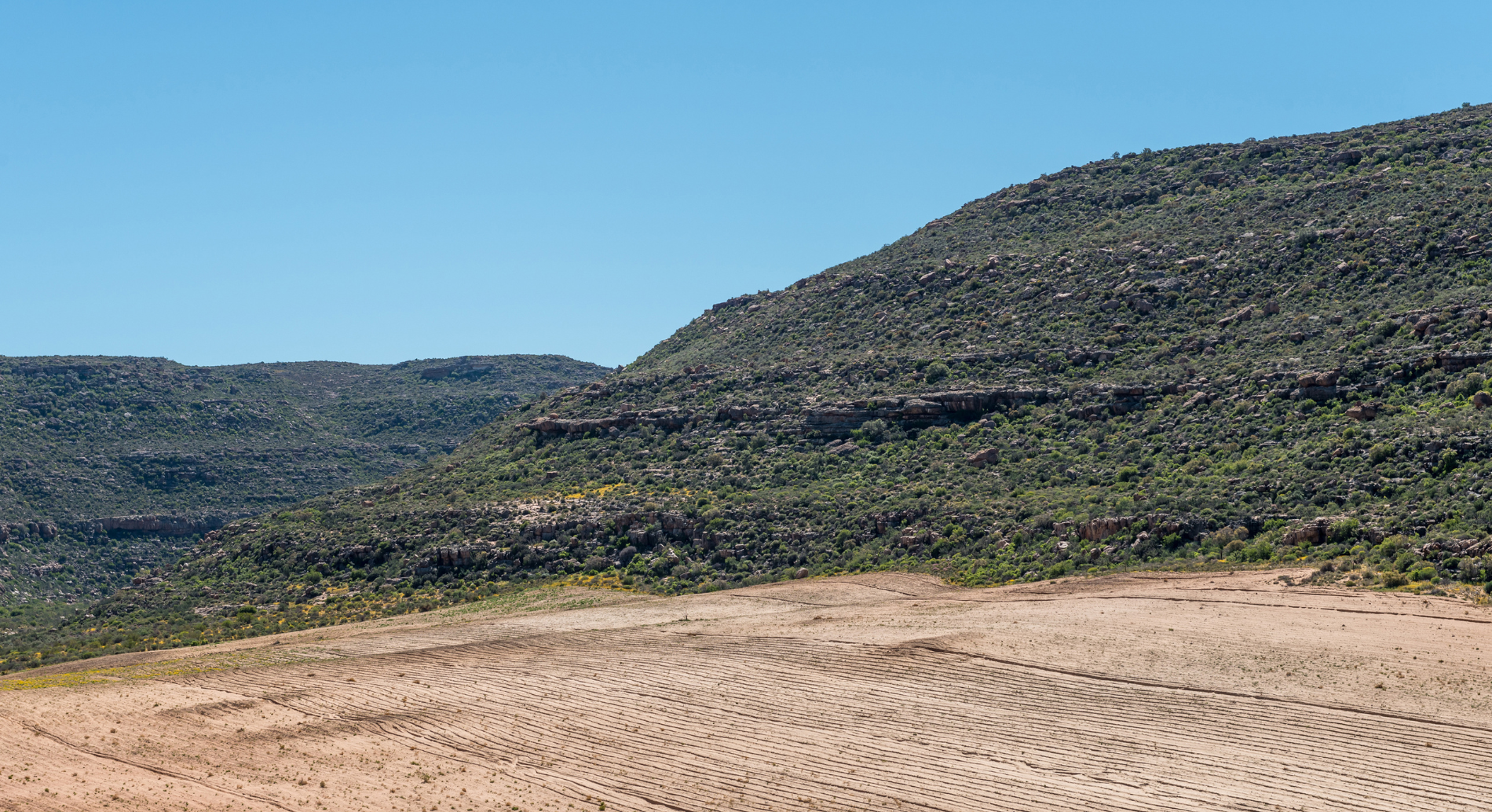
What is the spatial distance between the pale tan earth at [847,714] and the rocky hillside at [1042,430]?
6607 mm

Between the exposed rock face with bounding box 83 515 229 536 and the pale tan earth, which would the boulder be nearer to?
the pale tan earth

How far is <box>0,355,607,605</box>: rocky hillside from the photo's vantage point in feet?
300

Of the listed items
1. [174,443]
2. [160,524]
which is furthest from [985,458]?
[174,443]

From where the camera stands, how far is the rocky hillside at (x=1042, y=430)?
49.7 metres

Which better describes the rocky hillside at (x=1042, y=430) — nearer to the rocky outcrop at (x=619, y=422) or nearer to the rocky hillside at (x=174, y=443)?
the rocky outcrop at (x=619, y=422)

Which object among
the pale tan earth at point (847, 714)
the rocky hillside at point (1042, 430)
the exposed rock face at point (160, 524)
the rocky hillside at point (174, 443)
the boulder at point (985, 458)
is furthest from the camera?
the exposed rock face at point (160, 524)

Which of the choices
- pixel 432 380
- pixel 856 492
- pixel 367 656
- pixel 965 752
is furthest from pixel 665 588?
pixel 432 380

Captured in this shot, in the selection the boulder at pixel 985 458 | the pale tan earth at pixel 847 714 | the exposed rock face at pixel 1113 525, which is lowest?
the pale tan earth at pixel 847 714

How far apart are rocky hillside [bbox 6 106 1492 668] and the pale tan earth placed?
6607 millimetres

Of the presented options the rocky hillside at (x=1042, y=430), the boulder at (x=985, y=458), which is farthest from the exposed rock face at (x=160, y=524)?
the boulder at (x=985, y=458)

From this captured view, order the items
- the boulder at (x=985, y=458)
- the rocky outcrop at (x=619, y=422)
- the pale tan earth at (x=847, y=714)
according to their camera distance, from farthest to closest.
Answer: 1. the rocky outcrop at (x=619, y=422)
2. the boulder at (x=985, y=458)
3. the pale tan earth at (x=847, y=714)

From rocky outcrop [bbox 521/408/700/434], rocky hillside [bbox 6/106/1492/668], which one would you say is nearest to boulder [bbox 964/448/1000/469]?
rocky hillside [bbox 6/106/1492/668]

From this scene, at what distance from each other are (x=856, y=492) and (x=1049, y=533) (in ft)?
38.5

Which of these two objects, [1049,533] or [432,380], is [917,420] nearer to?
[1049,533]
